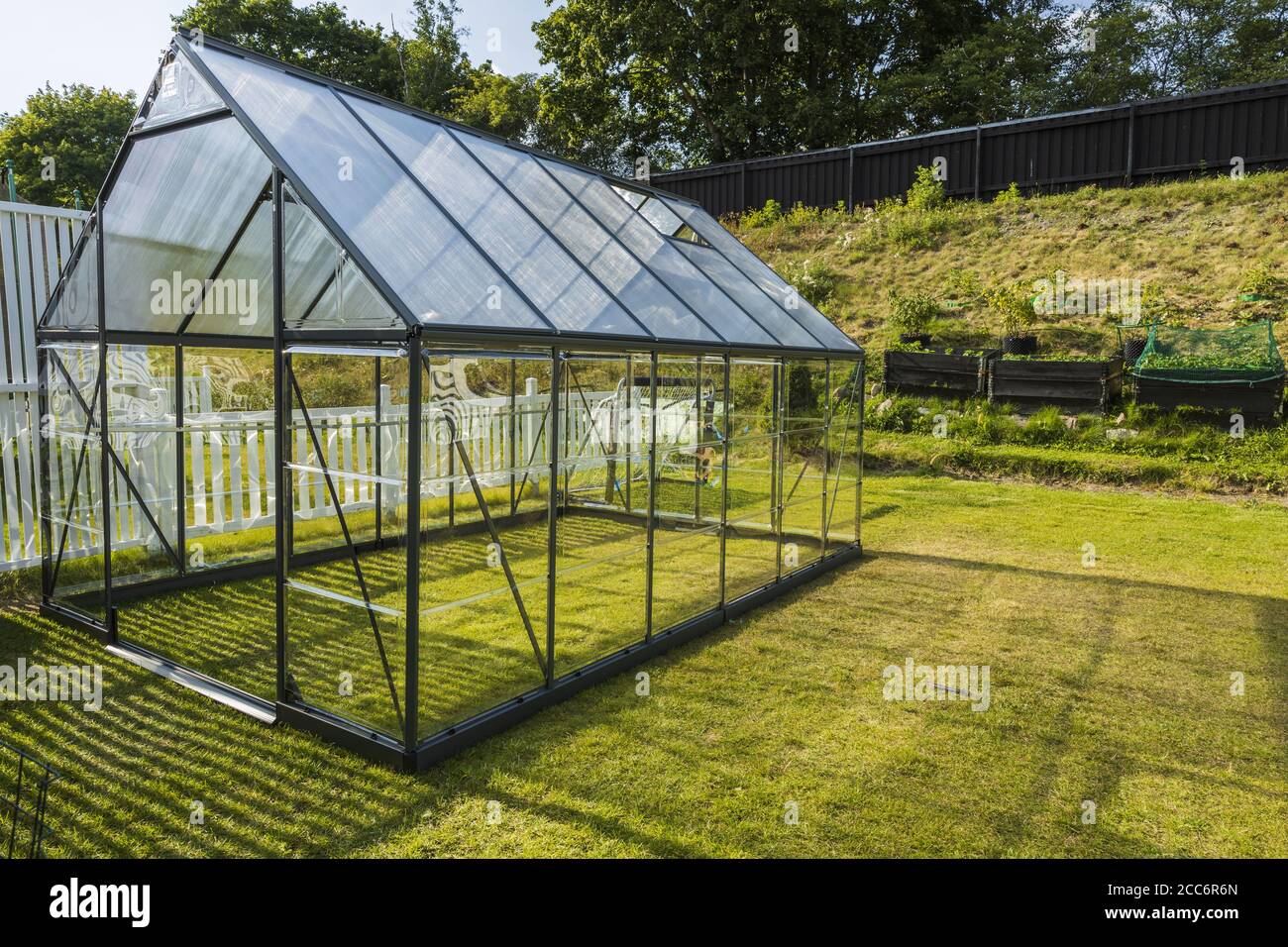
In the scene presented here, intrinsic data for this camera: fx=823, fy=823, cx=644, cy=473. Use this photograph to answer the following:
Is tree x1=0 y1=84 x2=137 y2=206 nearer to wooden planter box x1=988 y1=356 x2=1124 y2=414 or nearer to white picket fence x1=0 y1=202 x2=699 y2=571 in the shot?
white picket fence x1=0 y1=202 x2=699 y2=571

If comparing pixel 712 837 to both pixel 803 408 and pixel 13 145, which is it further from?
pixel 13 145

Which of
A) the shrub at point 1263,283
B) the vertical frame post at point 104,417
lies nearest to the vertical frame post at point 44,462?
the vertical frame post at point 104,417

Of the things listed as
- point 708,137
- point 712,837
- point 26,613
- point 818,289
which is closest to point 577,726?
point 712,837

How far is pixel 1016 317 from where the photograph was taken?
15422mm

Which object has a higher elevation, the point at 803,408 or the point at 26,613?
the point at 803,408

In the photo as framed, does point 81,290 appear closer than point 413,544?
No

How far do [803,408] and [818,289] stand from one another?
10760 mm

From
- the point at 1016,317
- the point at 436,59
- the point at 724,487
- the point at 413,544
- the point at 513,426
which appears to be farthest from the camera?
the point at 436,59

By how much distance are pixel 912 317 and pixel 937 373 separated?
1.82 meters

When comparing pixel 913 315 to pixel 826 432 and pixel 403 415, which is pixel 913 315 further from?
pixel 403 415

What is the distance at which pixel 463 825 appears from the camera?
12.8 feet

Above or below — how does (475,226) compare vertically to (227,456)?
above

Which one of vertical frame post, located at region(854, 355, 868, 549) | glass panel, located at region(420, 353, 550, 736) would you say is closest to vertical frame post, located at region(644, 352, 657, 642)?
glass panel, located at region(420, 353, 550, 736)

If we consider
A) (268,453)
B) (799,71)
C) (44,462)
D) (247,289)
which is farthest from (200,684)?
(799,71)
